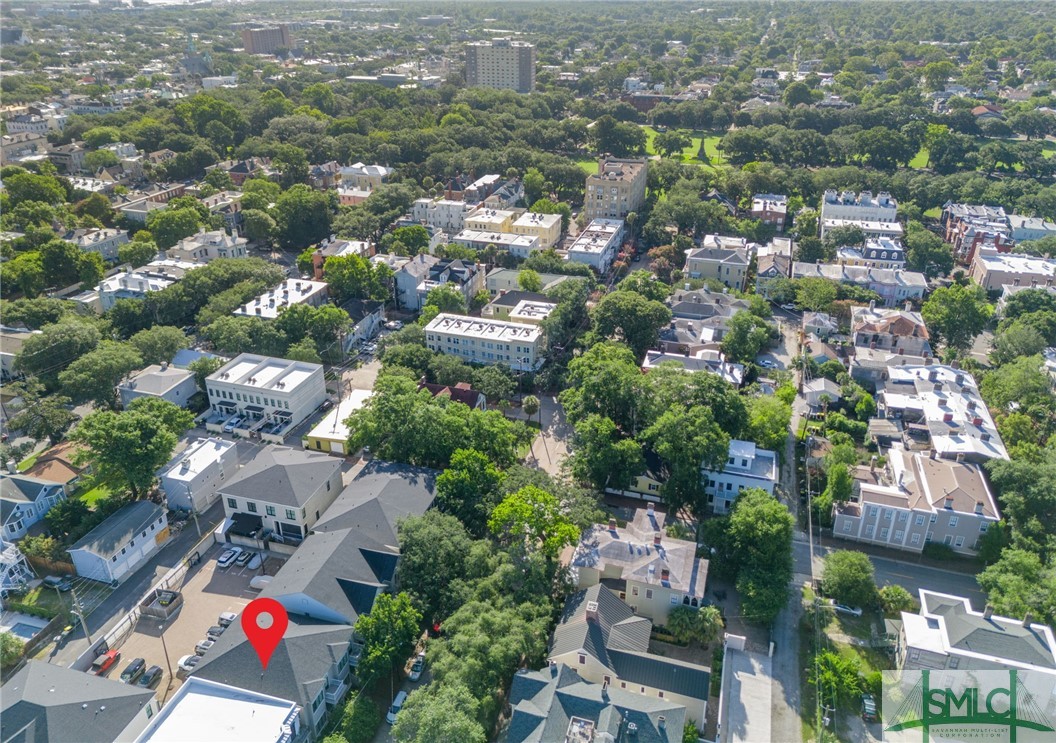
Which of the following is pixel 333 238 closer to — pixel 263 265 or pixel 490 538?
pixel 263 265

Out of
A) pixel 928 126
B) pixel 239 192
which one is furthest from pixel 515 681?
pixel 928 126

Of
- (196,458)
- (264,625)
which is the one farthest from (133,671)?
(196,458)

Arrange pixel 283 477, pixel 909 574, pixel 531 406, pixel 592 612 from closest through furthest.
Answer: pixel 592 612
pixel 909 574
pixel 283 477
pixel 531 406

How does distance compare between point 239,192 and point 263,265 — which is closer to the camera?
point 263,265

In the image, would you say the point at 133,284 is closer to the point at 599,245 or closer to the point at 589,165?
the point at 599,245

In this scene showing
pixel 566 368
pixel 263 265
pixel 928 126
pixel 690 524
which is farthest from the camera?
pixel 928 126

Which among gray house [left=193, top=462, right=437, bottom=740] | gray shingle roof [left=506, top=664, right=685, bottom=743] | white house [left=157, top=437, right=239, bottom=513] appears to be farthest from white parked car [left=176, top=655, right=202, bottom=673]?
gray shingle roof [left=506, top=664, right=685, bottom=743]
